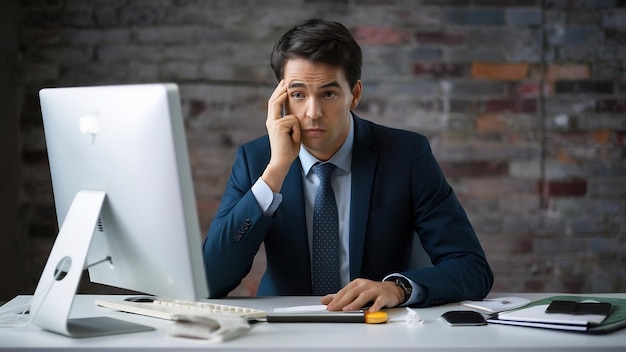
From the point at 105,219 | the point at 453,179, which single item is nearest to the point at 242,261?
the point at 105,219

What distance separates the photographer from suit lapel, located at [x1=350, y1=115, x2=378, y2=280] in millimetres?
2090

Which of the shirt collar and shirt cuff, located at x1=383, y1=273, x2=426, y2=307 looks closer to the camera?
shirt cuff, located at x1=383, y1=273, x2=426, y2=307

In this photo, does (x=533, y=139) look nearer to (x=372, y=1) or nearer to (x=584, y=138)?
(x=584, y=138)

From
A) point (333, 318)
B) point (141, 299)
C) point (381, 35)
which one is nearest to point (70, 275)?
point (141, 299)

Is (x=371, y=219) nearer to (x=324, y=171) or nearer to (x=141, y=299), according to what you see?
(x=324, y=171)

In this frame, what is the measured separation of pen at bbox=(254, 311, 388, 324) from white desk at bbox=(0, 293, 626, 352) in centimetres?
2

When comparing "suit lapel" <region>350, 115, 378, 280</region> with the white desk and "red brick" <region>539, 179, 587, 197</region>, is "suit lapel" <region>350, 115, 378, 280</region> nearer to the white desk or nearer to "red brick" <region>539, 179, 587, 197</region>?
the white desk

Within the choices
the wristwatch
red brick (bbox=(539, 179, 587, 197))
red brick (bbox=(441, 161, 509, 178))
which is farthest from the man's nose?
red brick (bbox=(539, 179, 587, 197))

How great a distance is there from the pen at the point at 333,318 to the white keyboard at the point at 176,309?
3cm

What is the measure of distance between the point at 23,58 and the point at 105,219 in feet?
6.53

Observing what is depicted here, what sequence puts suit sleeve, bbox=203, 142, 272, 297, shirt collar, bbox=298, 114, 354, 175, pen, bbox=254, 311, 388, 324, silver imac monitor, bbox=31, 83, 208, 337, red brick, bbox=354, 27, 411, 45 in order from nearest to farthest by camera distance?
silver imac monitor, bbox=31, 83, 208, 337 → pen, bbox=254, 311, 388, 324 → suit sleeve, bbox=203, 142, 272, 297 → shirt collar, bbox=298, 114, 354, 175 → red brick, bbox=354, 27, 411, 45

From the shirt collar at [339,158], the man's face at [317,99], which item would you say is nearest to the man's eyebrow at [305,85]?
the man's face at [317,99]

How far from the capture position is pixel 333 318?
1.54m

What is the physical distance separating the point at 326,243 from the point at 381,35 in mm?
1367
